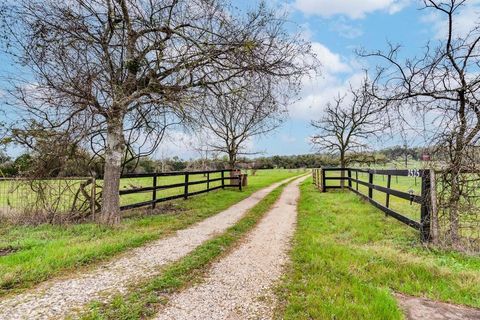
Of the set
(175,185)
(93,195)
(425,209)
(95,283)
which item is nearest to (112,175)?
(93,195)

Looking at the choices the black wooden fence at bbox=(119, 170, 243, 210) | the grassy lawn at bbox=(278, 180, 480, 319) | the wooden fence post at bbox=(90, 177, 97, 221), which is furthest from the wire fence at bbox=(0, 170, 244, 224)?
the grassy lawn at bbox=(278, 180, 480, 319)

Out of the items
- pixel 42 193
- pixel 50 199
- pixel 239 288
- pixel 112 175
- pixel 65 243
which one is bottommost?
pixel 239 288

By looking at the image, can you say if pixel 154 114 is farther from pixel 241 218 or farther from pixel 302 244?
pixel 302 244

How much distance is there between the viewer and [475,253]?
4.82 meters

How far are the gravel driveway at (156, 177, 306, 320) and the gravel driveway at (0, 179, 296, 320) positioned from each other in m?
0.79

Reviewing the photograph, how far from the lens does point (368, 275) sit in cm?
398

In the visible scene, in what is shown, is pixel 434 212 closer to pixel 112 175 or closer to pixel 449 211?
pixel 449 211

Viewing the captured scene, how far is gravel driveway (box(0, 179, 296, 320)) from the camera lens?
2.99 metres

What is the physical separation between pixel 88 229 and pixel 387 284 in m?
5.81

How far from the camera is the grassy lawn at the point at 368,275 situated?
3062 mm

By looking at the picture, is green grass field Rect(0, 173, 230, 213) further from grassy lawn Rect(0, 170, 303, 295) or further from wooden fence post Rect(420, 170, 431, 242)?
wooden fence post Rect(420, 170, 431, 242)

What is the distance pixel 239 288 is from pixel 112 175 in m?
4.89

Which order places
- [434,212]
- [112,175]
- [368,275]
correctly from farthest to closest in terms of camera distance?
[112,175]
[434,212]
[368,275]

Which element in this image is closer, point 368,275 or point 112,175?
point 368,275
